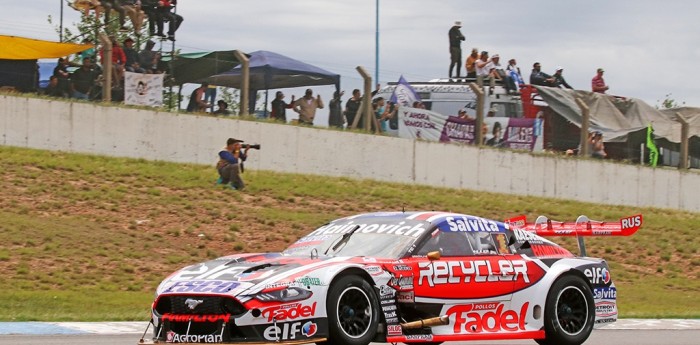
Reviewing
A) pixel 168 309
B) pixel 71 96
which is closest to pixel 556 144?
pixel 71 96

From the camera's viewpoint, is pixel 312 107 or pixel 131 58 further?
pixel 312 107

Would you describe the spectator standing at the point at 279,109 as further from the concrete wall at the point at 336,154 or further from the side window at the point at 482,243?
the side window at the point at 482,243

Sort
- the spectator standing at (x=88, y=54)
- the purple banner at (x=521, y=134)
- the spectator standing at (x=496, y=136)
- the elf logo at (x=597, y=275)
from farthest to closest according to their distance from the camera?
the purple banner at (x=521, y=134), the spectator standing at (x=496, y=136), the spectator standing at (x=88, y=54), the elf logo at (x=597, y=275)

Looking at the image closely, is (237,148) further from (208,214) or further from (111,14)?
(111,14)

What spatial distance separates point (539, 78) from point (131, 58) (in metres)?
10.8

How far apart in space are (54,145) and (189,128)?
2.73 m

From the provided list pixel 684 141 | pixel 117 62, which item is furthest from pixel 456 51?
pixel 117 62

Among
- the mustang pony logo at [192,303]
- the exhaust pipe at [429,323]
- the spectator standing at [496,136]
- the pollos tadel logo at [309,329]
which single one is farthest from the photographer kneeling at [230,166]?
the pollos tadel logo at [309,329]

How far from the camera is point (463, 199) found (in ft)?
89.9

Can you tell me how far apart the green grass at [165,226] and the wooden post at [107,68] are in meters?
1.29

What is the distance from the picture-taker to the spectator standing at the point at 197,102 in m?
26.4

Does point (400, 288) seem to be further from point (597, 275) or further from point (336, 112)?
point (336, 112)

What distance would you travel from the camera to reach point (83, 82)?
83.4 ft

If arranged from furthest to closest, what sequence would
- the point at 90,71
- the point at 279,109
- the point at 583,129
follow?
the point at 583,129 → the point at 279,109 → the point at 90,71
